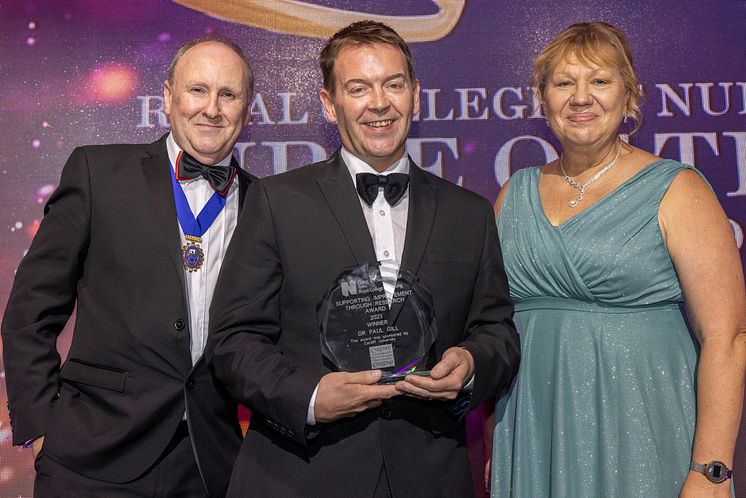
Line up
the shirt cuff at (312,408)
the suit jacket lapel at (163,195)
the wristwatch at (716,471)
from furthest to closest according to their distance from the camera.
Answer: the suit jacket lapel at (163,195)
the wristwatch at (716,471)
the shirt cuff at (312,408)

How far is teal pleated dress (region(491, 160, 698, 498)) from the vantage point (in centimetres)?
225

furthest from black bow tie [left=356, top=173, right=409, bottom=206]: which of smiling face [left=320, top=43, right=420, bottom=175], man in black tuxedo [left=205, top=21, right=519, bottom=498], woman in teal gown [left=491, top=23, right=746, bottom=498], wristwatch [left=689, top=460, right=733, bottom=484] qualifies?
wristwatch [left=689, top=460, right=733, bottom=484]

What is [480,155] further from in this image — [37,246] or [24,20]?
[24,20]

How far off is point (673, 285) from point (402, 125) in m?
0.96

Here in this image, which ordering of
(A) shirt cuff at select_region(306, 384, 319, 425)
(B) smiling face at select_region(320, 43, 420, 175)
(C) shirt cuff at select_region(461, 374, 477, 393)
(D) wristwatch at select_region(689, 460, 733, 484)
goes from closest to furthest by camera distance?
(A) shirt cuff at select_region(306, 384, 319, 425)
(C) shirt cuff at select_region(461, 374, 477, 393)
(D) wristwatch at select_region(689, 460, 733, 484)
(B) smiling face at select_region(320, 43, 420, 175)

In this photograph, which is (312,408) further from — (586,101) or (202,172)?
(586,101)

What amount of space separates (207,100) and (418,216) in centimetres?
87

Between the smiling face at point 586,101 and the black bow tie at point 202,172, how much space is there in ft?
3.69

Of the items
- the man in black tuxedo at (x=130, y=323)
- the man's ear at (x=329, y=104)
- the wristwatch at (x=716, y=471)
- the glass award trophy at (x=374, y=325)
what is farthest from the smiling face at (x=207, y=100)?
the wristwatch at (x=716, y=471)

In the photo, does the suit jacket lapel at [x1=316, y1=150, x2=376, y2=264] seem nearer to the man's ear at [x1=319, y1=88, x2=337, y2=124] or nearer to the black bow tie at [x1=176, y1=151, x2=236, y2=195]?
the man's ear at [x1=319, y1=88, x2=337, y2=124]

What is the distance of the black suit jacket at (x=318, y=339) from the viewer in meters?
1.97

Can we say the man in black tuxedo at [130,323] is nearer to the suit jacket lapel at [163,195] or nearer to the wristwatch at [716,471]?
the suit jacket lapel at [163,195]

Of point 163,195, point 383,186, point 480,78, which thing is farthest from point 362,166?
point 480,78

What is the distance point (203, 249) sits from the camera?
2436 mm
